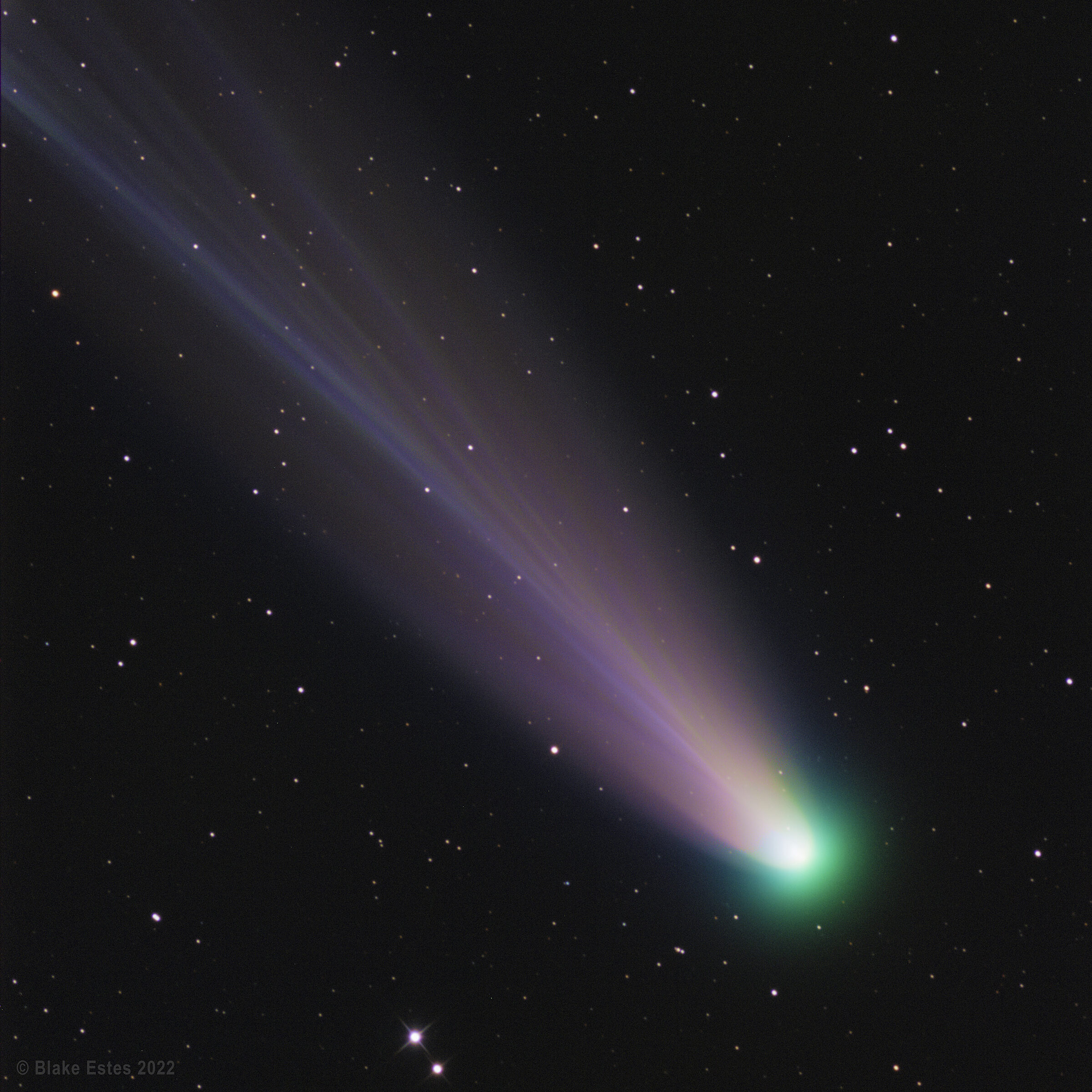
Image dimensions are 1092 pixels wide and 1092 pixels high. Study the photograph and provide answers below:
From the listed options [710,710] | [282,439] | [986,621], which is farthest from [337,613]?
[986,621]

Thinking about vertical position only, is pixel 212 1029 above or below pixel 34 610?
below

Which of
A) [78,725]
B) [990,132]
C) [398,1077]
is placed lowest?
[398,1077]

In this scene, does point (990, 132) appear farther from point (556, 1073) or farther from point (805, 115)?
point (556, 1073)
